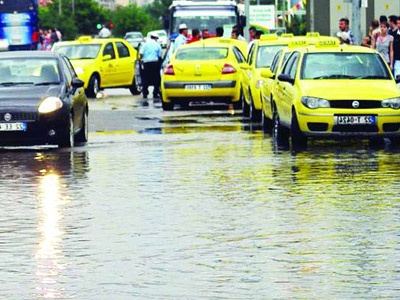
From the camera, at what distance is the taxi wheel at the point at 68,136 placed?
21489mm

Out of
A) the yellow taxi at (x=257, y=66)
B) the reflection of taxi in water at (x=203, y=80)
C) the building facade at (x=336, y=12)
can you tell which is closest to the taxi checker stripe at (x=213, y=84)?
the reflection of taxi in water at (x=203, y=80)

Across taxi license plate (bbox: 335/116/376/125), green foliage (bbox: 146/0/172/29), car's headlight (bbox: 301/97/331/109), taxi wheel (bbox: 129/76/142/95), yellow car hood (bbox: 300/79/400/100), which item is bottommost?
green foliage (bbox: 146/0/172/29)

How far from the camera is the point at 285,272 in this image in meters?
9.73

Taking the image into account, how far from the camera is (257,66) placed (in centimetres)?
2891

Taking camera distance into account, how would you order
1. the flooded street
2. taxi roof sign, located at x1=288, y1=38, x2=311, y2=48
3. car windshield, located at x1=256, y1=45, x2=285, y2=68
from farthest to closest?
car windshield, located at x1=256, y1=45, x2=285, y2=68 < taxi roof sign, located at x1=288, y1=38, x2=311, y2=48 < the flooded street

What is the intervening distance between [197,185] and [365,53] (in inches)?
283

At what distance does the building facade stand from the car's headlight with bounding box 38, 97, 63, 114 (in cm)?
2858

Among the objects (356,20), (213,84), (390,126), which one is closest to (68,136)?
(390,126)

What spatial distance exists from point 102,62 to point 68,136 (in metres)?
20.4

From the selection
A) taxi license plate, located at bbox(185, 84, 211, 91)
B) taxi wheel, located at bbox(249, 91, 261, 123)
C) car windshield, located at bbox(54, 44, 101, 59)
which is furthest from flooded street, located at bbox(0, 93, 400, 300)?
car windshield, located at bbox(54, 44, 101, 59)

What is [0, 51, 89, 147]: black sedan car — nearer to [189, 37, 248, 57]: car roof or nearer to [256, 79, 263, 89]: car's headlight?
[256, 79, 263, 89]: car's headlight

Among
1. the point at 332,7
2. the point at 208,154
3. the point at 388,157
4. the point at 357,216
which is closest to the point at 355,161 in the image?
the point at 388,157

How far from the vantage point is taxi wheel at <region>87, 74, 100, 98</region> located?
41219mm

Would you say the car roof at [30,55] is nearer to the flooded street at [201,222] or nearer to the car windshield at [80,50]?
the flooded street at [201,222]
